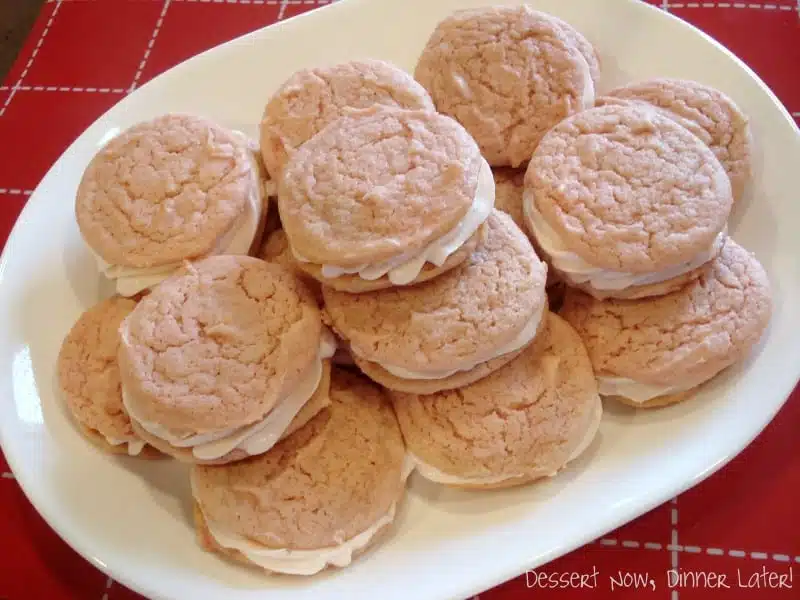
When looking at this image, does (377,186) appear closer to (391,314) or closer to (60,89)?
(391,314)

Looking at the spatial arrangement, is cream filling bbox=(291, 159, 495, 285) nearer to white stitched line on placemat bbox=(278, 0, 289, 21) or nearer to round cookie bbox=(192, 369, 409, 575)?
round cookie bbox=(192, 369, 409, 575)

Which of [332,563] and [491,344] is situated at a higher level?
[491,344]

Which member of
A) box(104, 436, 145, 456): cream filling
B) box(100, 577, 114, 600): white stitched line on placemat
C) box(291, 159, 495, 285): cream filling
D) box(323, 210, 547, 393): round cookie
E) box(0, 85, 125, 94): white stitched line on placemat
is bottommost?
box(100, 577, 114, 600): white stitched line on placemat

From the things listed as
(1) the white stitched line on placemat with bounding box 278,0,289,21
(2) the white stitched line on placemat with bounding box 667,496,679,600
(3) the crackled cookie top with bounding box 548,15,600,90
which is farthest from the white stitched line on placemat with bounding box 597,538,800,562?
(1) the white stitched line on placemat with bounding box 278,0,289,21

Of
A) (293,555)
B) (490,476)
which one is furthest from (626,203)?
(293,555)

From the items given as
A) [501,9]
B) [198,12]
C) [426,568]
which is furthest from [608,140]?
[198,12]

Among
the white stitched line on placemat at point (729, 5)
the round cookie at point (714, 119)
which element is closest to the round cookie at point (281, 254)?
the round cookie at point (714, 119)

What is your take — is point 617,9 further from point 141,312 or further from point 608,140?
point 141,312
